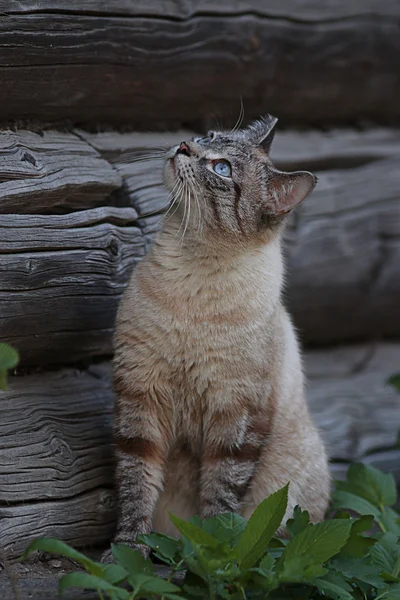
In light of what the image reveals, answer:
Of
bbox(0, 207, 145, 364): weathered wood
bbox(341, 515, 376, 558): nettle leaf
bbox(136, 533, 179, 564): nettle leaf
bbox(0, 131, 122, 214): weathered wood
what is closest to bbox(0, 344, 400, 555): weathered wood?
bbox(0, 207, 145, 364): weathered wood

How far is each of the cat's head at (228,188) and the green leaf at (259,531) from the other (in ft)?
→ 4.15

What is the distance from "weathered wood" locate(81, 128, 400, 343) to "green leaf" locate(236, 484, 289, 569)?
8.15 feet

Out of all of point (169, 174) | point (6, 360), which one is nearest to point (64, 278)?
point (169, 174)

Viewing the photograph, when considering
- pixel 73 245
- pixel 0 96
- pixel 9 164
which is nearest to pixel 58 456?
pixel 73 245

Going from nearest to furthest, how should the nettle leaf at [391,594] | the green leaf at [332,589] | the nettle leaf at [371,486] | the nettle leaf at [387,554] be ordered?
the green leaf at [332,589], the nettle leaf at [391,594], the nettle leaf at [387,554], the nettle leaf at [371,486]

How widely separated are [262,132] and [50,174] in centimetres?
102

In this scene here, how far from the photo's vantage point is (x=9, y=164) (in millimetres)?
3777

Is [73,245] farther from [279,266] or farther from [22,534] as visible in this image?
[22,534]

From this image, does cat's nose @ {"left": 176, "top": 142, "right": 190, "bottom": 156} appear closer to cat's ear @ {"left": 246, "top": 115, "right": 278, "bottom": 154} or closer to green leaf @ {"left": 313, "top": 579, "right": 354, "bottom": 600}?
cat's ear @ {"left": 246, "top": 115, "right": 278, "bottom": 154}

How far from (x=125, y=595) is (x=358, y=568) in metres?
1.00

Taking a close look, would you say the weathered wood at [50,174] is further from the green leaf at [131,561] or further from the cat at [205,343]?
the green leaf at [131,561]

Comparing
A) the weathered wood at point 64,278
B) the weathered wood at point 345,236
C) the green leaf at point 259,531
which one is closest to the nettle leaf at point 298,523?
the green leaf at point 259,531

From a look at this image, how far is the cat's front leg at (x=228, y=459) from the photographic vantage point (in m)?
3.66

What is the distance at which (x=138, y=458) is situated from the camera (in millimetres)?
3717
